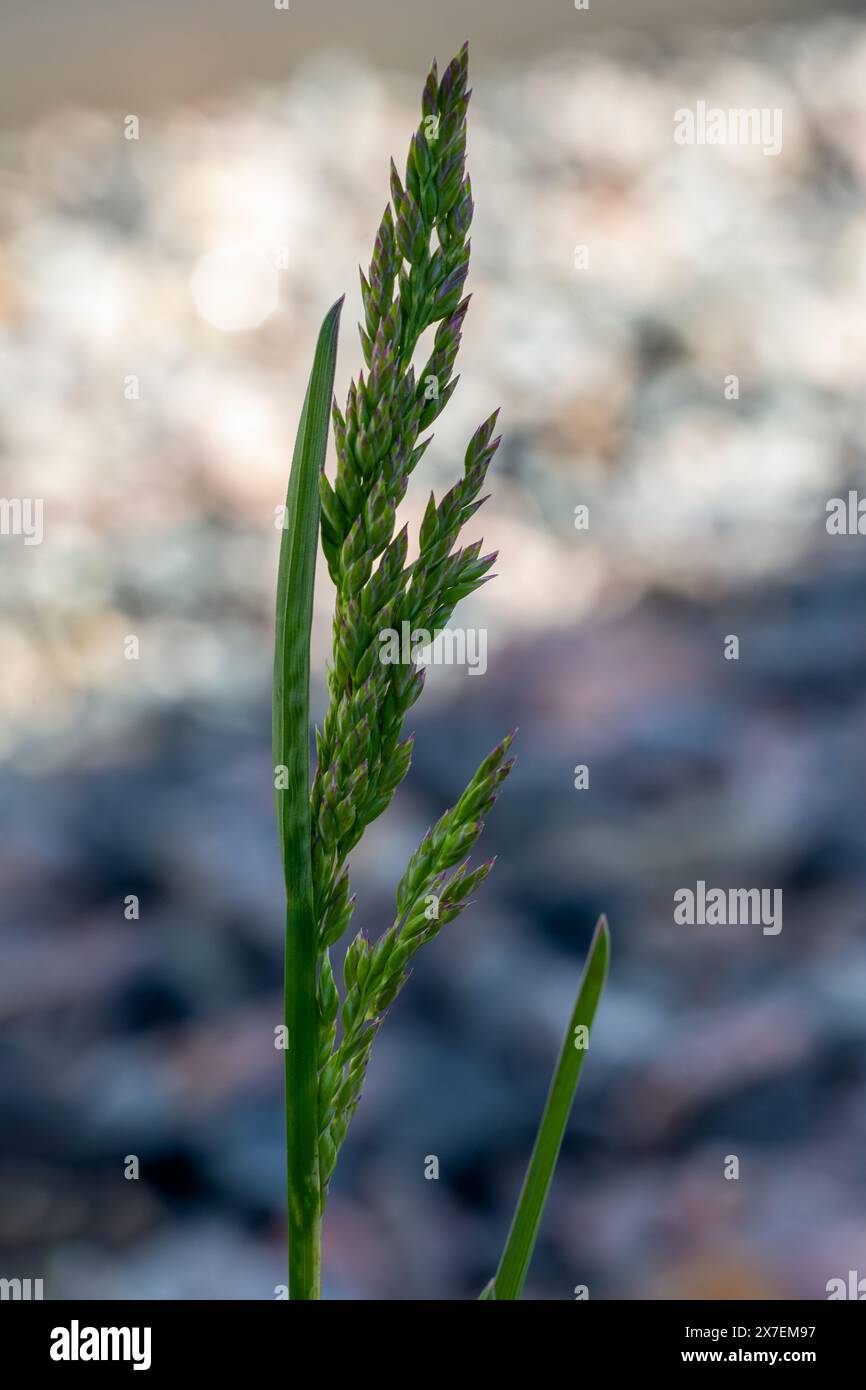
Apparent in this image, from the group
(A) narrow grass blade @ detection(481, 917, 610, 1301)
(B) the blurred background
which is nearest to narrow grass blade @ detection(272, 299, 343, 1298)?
(A) narrow grass blade @ detection(481, 917, 610, 1301)

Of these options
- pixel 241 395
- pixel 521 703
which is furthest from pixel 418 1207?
pixel 241 395

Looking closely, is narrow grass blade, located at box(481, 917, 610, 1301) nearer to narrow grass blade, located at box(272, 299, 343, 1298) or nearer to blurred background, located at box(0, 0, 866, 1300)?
narrow grass blade, located at box(272, 299, 343, 1298)

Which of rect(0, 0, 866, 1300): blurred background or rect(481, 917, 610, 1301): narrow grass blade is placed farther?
rect(0, 0, 866, 1300): blurred background

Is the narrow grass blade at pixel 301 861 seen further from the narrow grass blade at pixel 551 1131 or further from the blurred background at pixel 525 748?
the blurred background at pixel 525 748

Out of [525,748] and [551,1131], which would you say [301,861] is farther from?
[525,748]

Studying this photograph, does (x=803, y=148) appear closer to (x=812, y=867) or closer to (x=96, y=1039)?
(x=812, y=867)

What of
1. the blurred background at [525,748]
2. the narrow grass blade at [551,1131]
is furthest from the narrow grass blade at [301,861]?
the blurred background at [525,748]

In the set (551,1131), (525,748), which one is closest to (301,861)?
(551,1131)
